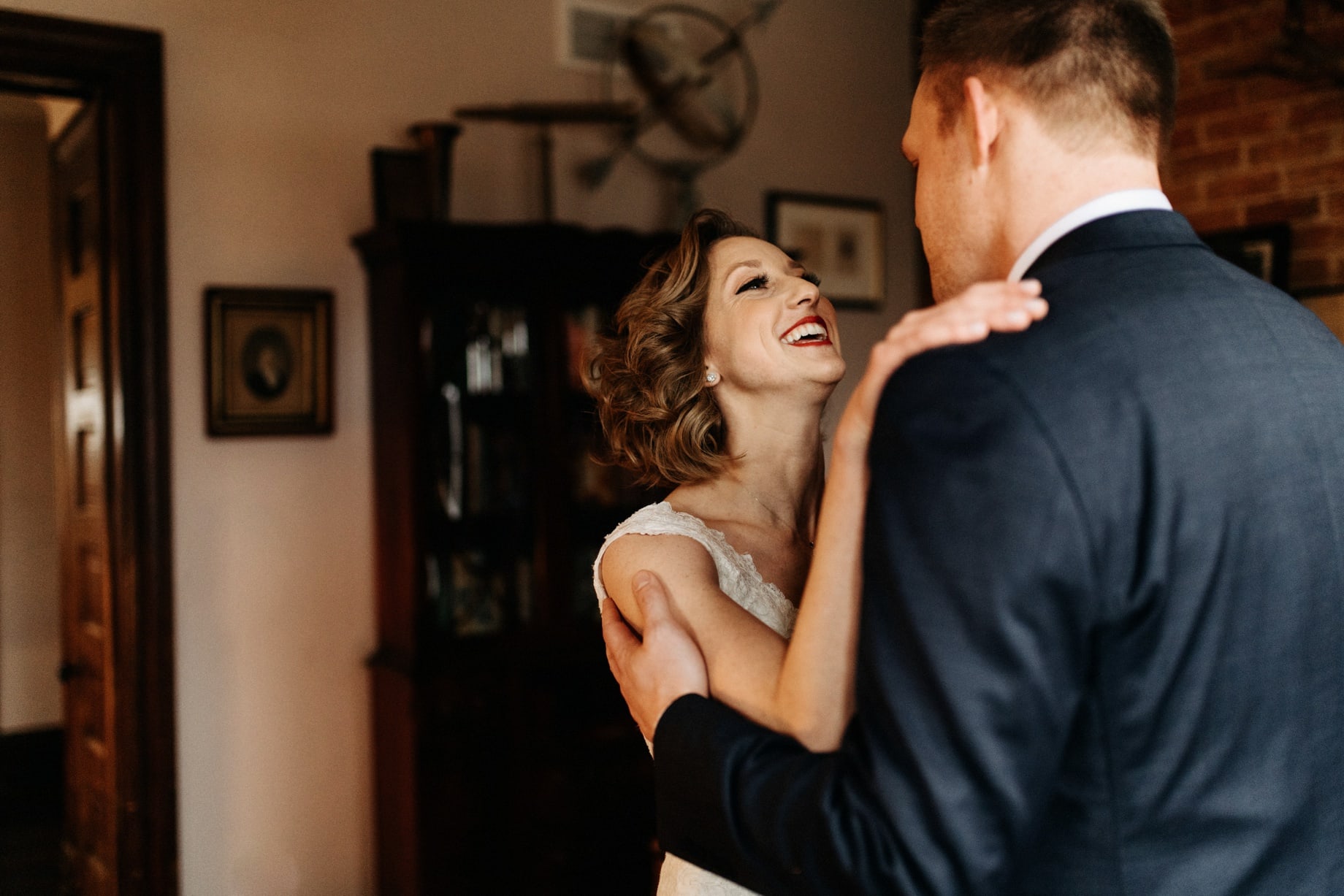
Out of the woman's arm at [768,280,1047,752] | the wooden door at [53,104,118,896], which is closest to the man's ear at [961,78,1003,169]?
the woman's arm at [768,280,1047,752]

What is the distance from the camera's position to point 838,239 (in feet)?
14.8

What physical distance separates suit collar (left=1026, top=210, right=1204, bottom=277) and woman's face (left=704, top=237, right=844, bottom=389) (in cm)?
63

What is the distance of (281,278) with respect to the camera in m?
3.25

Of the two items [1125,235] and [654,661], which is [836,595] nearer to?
[654,661]

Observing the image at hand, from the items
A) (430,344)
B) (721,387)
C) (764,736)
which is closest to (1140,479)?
(764,736)

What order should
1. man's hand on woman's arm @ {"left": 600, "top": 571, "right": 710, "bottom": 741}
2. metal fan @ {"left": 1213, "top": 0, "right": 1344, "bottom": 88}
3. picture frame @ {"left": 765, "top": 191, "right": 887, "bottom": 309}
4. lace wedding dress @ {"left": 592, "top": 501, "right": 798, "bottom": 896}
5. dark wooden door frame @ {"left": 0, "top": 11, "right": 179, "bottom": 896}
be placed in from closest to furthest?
man's hand on woman's arm @ {"left": 600, "top": 571, "right": 710, "bottom": 741}, lace wedding dress @ {"left": 592, "top": 501, "right": 798, "bottom": 896}, metal fan @ {"left": 1213, "top": 0, "right": 1344, "bottom": 88}, dark wooden door frame @ {"left": 0, "top": 11, "right": 179, "bottom": 896}, picture frame @ {"left": 765, "top": 191, "right": 887, "bottom": 309}

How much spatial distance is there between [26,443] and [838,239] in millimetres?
4266

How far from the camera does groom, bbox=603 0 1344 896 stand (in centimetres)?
86

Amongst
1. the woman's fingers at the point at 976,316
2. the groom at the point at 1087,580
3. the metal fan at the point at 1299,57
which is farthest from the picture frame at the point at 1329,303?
the woman's fingers at the point at 976,316

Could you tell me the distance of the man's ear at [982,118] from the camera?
1109mm

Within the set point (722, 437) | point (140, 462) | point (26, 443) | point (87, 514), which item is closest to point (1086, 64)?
point (722, 437)

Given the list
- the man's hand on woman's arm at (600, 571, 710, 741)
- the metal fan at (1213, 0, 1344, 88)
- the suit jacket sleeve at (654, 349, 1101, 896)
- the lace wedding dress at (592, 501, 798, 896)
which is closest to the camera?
the suit jacket sleeve at (654, 349, 1101, 896)

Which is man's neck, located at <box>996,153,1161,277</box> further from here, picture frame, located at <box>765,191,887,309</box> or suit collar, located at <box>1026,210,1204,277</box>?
picture frame, located at <box>765,191,887,309</box>

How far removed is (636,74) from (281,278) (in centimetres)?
148
